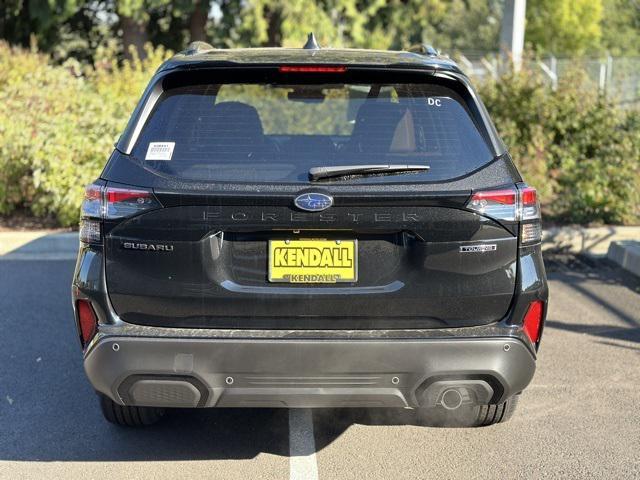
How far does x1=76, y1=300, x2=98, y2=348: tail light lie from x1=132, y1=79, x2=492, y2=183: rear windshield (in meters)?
0.65

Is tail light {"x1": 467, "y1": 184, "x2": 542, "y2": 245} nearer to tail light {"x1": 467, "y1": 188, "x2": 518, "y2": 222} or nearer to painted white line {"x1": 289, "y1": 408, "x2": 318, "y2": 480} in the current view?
tail light {"x1": 467, "y1": 188, "x2": 518, "y2": 222}

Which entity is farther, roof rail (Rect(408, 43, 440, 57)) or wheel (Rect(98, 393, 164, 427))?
roof rail (Rect(408, 43, 440, 57))

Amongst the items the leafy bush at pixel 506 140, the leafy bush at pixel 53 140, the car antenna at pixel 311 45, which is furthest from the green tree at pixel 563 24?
the car antenna at pixel 311 45

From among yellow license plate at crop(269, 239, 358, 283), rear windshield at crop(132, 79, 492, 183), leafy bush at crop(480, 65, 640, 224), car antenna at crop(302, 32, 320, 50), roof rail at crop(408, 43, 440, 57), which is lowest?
leafy bush at crop(480, 65, 640, 224)

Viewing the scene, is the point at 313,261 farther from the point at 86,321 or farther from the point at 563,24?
the point at 563,24

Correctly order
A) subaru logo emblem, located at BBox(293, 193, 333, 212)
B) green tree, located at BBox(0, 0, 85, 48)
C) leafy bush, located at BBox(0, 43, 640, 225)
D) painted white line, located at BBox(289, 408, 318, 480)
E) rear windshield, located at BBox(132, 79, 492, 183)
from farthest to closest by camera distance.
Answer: green tree, located at BBox(0, 0, 85, 48)
leafy bush, located at BBox(0, 43, 640, 225)
painted white line, located at BBox(289, 408, 318, 480)
rear windshield, located at BBox(132, 79, 492, 183)
subaru logo emblem, located at BBox(293, 193, 333, 212)

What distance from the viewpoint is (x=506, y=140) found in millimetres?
10453

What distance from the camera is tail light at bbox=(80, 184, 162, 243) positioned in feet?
11.3

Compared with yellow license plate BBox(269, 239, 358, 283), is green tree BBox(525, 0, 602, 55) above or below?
below

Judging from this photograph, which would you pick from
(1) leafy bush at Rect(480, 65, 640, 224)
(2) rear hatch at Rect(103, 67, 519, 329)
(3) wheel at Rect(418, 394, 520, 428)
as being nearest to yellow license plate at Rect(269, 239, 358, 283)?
(2) rear hatch at Rect(103, 67, 519, 329)

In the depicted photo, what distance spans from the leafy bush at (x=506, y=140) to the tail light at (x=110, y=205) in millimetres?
5829

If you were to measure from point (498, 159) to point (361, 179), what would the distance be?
0.63m

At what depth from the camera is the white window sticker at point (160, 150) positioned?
3.57 metres

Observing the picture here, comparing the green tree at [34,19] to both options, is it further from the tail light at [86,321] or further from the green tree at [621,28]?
the green tree at [621,28]
